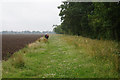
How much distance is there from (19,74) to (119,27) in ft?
40.6

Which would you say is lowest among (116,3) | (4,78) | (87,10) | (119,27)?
(4,78)

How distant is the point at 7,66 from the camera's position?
7328mm

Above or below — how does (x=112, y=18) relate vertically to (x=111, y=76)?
above

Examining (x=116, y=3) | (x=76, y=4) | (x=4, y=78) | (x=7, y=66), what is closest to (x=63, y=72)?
(x=4, y=78)

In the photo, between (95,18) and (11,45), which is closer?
Result: (95,18)

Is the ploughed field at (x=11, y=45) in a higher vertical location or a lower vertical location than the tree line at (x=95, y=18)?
lower

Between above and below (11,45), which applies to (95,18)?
above

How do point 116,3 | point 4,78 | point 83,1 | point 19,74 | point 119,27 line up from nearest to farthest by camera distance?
point 4,78, point 19,74, point 116,3, point 119,27, point 83,1

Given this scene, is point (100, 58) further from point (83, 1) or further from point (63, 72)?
point (83, 1)

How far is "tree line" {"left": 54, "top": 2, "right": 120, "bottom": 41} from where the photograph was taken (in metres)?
11.8

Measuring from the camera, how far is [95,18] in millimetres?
18156

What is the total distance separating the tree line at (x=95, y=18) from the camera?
11820mm

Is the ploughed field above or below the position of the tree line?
below

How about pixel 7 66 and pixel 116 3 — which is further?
pixel 116 3
